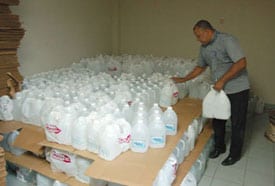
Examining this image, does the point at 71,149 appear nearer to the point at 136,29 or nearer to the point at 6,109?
the point at 6,109

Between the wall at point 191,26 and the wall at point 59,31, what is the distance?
0.55 m

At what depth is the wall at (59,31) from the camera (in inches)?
125

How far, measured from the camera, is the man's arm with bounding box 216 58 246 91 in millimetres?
2146

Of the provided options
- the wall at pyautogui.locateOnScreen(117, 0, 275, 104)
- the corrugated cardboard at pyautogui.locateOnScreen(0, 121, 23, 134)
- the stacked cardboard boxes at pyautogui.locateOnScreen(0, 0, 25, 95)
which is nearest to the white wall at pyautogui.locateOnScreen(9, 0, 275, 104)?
the wall at pyautogui.locateOnScreen(117, 0, 275, 104)

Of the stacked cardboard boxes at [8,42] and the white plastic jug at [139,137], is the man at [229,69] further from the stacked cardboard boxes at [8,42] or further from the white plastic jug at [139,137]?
the stacked cardboard boxes at [8,42]

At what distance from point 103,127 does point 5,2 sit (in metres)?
1.68

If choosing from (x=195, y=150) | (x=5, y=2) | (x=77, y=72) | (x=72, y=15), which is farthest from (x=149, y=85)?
(x=72, y=15)

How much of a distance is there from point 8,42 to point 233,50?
2.07m

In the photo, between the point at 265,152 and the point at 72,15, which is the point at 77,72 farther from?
the point at 265,152

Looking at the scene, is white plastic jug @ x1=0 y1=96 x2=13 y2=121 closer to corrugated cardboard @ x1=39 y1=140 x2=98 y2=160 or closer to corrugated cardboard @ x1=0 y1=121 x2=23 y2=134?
corrugated cardboard @ x1=0 y1=121 x2=23 y2=134

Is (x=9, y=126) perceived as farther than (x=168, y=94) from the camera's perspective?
No

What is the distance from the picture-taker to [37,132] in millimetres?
2021

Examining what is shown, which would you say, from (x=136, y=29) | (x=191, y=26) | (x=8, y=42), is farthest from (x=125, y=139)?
(x=136, y=29)

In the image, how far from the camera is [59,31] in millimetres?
3625
